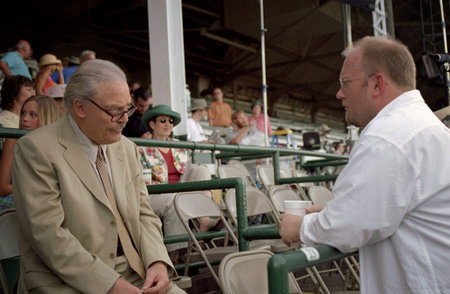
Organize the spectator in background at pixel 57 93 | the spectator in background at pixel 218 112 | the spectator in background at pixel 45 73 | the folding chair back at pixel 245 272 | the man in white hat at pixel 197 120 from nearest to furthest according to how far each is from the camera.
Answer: the folding chair back at pixel 245 272, the spectator in background at pixel 57 93, the spectator in background at pixel 45 73, the man in white hat at pixel 197 120, the spectator in background at pixel 218 112

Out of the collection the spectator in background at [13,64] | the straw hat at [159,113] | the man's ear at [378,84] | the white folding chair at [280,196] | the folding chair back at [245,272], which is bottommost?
the folding chair back at [245,272]

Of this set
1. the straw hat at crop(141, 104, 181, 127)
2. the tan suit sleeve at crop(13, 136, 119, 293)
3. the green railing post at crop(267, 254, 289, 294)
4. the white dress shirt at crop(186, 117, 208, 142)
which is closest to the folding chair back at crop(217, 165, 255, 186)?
the straw hat at crop(141, 104, 181, 127)

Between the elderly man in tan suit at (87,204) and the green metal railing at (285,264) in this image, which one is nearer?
the green metal railing at (285,264)

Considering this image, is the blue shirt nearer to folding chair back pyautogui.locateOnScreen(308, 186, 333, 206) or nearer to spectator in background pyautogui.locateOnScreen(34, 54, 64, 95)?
spectator in background pyautogui.locateOnScreen(34, 54, 64, 95)

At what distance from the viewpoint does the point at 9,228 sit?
2150mm

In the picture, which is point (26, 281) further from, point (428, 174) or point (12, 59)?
point (12, 59)

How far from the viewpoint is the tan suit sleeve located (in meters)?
1.81

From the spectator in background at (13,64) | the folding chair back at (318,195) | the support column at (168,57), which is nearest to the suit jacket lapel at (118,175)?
the folding chair back at (318,195)

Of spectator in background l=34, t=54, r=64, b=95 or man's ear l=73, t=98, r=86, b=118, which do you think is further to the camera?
spectator in background l=34, t=54, r=64, b=95

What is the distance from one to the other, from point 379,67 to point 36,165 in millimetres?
1387

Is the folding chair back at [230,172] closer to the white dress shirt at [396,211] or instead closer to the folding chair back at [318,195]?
the folding chair back at [318,195]

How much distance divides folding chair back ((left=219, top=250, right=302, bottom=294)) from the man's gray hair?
93cm

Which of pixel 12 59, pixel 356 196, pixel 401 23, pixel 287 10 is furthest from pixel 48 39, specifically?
pixel 356 196

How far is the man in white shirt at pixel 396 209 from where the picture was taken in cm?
144
